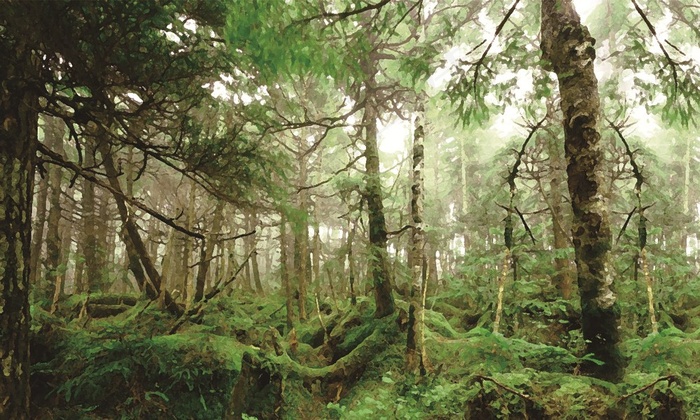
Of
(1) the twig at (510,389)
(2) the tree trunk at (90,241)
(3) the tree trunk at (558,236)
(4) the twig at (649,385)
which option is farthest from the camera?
(2) the tree trunk at (90,241)

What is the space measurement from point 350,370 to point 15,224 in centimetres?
635

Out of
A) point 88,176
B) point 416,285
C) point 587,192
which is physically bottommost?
point 416,285

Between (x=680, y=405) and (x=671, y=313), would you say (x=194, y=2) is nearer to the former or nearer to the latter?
(x=680, y=405)

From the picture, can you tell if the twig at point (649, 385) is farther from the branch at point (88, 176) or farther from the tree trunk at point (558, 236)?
the tree trunk at point (558, 236)

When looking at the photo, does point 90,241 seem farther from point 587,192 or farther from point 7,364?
point 587,192

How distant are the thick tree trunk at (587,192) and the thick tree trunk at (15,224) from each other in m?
5.92

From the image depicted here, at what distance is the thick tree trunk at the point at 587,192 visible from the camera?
4.50 metres

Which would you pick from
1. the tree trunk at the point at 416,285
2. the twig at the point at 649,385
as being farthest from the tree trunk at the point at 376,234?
the twig at the point at 649,385

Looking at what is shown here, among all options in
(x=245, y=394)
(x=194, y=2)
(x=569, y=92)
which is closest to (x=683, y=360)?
(x=569, y=92)

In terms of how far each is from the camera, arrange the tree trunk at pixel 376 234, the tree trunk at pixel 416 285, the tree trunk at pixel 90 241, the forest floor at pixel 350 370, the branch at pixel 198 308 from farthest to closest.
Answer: the tree trunk at pixel 90 241 < the tree trunk at pixel 376 234 < the branch at pixel 198 308 < the tree trunk at pixel 416 285 < the forest floor at pixel 350 370

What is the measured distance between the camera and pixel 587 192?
15.3 ft

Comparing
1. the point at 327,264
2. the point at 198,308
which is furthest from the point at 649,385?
the point at 198,308

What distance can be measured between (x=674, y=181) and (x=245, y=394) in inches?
1229

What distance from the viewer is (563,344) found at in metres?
6.18
